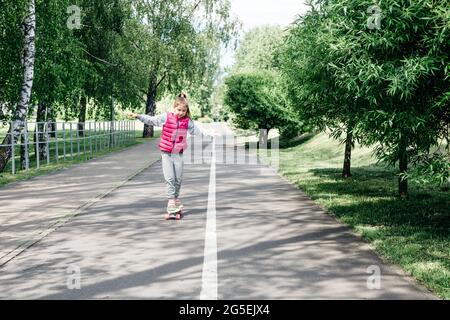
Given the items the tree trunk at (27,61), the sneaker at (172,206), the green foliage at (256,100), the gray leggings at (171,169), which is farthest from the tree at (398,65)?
the green foliage at (256,100)

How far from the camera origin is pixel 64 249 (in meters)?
6.79

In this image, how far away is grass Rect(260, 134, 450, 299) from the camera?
6.05 m

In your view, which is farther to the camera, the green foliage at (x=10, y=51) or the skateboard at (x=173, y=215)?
the green foliage at (x=10, y=51)

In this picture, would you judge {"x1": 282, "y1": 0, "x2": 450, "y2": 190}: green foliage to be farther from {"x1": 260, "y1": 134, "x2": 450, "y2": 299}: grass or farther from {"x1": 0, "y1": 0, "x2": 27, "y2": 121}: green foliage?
{"x1": 0, "y1": 0, "x2": 27, "y2": 121}: green foliage

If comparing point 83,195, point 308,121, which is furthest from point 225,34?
point 83,195

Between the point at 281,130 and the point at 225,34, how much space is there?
45.5 feet

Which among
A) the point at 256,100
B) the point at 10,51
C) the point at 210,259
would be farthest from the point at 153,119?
the point at 256,100

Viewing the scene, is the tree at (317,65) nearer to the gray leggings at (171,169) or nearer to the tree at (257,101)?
the gray leggings at (171,169)

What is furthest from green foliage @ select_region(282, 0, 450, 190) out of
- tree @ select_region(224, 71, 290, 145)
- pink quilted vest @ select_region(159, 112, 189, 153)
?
tree @ select_region(224, 71, 290, 145)

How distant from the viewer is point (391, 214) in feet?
30.6

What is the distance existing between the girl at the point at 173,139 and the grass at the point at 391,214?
2.85m

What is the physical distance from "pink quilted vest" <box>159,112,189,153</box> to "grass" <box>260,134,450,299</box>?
9.83 ft

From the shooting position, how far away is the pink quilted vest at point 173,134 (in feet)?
29.0
